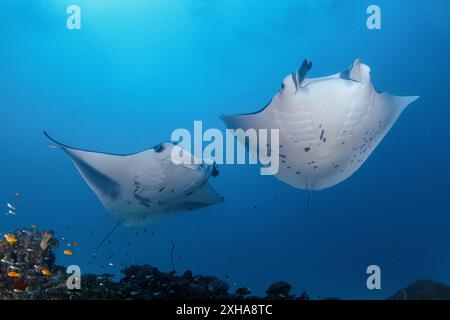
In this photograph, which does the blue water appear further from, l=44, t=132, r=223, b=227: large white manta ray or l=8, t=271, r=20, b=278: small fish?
l=44, t=132, r=223, b=227: large white manta ray

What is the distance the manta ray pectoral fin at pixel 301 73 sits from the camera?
3783 mm

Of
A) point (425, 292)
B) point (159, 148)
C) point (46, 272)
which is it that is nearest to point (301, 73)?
point (159, 148)

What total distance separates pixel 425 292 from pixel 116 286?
6.41 metres

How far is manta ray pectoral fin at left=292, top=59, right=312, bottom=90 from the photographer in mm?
3783

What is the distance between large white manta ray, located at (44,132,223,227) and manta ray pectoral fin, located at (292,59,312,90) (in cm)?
188

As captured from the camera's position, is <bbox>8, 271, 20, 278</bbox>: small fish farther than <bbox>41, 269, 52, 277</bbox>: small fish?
No

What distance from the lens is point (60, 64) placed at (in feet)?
66.9

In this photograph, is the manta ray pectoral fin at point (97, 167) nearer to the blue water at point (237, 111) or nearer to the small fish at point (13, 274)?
the small fish at point (13, 274)

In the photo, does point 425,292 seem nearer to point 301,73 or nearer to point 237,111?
point 301,73

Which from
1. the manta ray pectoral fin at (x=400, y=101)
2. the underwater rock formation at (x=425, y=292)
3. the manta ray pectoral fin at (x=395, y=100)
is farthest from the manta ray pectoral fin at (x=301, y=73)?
the underwater rock formation at (x=425, y=292)

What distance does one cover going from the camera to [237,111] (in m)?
23.5

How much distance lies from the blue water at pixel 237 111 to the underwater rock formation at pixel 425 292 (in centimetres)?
767

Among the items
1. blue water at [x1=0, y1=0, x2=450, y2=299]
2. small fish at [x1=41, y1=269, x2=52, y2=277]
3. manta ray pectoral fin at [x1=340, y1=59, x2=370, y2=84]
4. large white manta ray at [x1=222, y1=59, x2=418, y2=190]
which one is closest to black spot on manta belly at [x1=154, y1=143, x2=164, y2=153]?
large white manta ray at [x1=222, y1=59, x2=418, y2=190]
